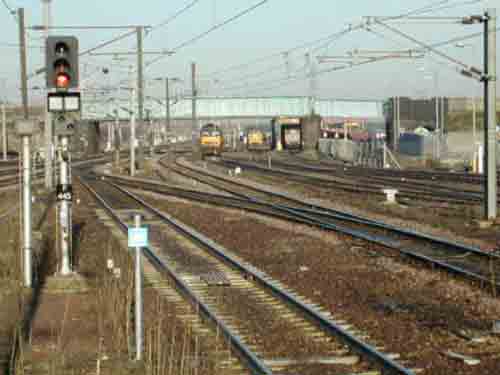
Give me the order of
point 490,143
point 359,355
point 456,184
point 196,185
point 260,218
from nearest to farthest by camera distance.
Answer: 1. point 359,355
2. point 490,143
3. point 260,218
4. point 456,184
5. point 196,185

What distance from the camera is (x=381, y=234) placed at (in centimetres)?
2194

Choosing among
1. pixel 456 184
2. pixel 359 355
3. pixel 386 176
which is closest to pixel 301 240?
pixel 359 355

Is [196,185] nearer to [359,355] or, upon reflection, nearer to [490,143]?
[490,143]

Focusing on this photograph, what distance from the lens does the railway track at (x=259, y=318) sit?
9.83 m

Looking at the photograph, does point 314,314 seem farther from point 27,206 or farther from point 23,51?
point 23,51

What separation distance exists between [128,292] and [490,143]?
12729mm

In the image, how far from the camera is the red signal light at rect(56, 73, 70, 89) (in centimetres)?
1491

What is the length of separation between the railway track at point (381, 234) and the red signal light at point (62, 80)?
22.8 ft

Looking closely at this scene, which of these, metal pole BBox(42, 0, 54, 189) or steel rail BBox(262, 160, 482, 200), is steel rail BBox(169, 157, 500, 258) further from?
metal pole BBox(42, 0, 54, 189)

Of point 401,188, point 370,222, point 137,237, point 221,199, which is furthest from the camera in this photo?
point 401,188

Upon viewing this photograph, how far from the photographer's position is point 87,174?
187ft

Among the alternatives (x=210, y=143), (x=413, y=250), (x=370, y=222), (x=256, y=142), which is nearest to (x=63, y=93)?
(x=413, y=250)

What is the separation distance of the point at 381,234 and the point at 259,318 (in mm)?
9971

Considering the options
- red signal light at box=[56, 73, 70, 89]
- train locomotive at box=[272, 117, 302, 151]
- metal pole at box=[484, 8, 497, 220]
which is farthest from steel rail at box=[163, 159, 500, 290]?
train locomotive at box=[272, 117, 302, 151]
